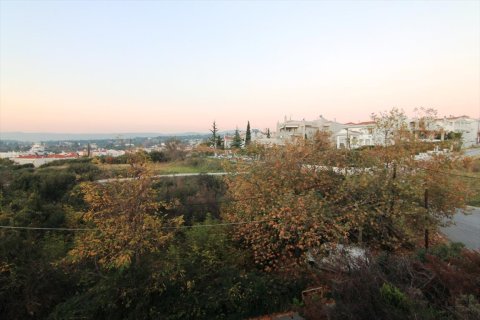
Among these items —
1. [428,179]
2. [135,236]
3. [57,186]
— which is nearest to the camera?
[135,236]

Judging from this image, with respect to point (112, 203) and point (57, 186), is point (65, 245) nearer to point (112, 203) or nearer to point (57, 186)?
point (112, 203)

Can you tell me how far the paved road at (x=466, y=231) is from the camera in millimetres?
10738

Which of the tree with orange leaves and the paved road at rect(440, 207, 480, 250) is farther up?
the tree with orange leaves

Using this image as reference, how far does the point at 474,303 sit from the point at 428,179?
569 cm

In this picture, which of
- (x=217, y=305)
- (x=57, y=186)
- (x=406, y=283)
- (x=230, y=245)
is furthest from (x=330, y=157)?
(x=57, y=186)

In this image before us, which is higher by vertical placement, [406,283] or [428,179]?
[428,179]

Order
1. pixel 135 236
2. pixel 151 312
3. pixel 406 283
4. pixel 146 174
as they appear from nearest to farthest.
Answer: pixel 406 283, pixel 151 312, pixel 135 236, pixel 146 174

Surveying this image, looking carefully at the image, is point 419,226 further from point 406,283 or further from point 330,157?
point 406,283

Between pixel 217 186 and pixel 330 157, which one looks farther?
pixel 217 186

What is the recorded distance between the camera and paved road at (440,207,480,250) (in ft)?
35.2

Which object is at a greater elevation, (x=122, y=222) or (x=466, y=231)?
(x=122, y=222)

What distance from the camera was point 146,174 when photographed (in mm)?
7367

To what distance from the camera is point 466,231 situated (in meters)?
12.1

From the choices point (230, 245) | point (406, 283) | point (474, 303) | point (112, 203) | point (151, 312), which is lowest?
point (151, 312)
